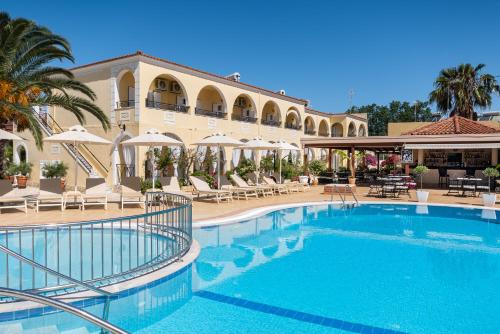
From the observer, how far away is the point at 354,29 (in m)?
21.3

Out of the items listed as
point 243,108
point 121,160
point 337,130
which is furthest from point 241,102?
point 337,130

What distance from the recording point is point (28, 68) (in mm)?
15250

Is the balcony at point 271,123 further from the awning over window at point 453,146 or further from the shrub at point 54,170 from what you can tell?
the shrub at point 54,170

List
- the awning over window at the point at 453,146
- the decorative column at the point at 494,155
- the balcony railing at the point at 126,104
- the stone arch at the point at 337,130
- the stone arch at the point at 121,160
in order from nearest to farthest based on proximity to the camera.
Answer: the stone arch at the point at 121,160 < the balcony railing at the point at 126,104 < the awning over window at the point at 453,146 < the decorative column at the point at 494,155 < the stone arch at the point at 337,130

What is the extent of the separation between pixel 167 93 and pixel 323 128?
2354 centimetres

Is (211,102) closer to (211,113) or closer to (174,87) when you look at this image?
(211,113)

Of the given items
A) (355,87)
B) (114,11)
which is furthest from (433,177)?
(355,87)

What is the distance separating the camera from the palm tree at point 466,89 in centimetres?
3759

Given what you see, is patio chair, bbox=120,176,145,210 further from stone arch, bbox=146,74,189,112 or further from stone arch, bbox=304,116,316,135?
stone arch, bbox=304,116,316,135

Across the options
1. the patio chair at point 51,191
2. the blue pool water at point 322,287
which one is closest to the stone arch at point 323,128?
the blue pool water at point 322,287

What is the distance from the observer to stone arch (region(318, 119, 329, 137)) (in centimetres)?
4216

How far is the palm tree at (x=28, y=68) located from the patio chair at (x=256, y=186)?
24.5 ft

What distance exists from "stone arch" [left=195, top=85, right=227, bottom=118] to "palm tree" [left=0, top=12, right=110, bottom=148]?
34.7ft

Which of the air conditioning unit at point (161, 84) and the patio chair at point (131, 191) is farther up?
the air conditioning unit at point (161, 84)
